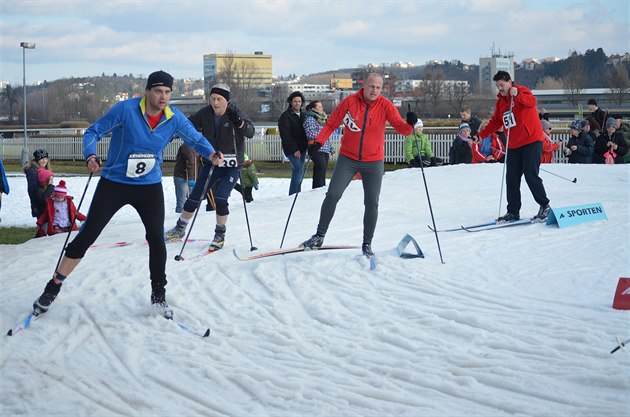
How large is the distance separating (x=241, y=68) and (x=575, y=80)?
39.3m

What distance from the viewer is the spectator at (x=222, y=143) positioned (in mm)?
9875

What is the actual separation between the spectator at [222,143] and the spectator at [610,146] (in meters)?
10.1

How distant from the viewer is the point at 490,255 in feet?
29.7

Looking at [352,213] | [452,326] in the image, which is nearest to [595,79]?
[352,213]

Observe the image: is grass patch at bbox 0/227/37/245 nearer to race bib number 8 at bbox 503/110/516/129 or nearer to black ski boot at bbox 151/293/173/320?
black ski boot at bbox 151/293/173/320

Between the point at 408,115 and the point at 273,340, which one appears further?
the point at 408,115

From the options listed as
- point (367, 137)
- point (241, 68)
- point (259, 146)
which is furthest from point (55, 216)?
point (241, 68)

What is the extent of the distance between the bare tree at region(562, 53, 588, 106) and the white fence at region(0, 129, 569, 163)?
3993 cm

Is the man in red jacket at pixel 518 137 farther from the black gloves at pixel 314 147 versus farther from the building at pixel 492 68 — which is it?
the building at pixel 492 68

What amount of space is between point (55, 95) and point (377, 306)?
93139 mm

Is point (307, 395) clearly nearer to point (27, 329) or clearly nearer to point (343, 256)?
point (27, 329)

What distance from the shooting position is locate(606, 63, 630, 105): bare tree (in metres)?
60.2

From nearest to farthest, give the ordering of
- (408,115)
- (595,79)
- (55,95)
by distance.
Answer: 1. (408,115)
2. (595,79)
3. (55,95)

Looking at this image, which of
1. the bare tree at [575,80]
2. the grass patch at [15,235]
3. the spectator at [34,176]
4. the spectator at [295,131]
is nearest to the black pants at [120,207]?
the spectator at [34,176]
